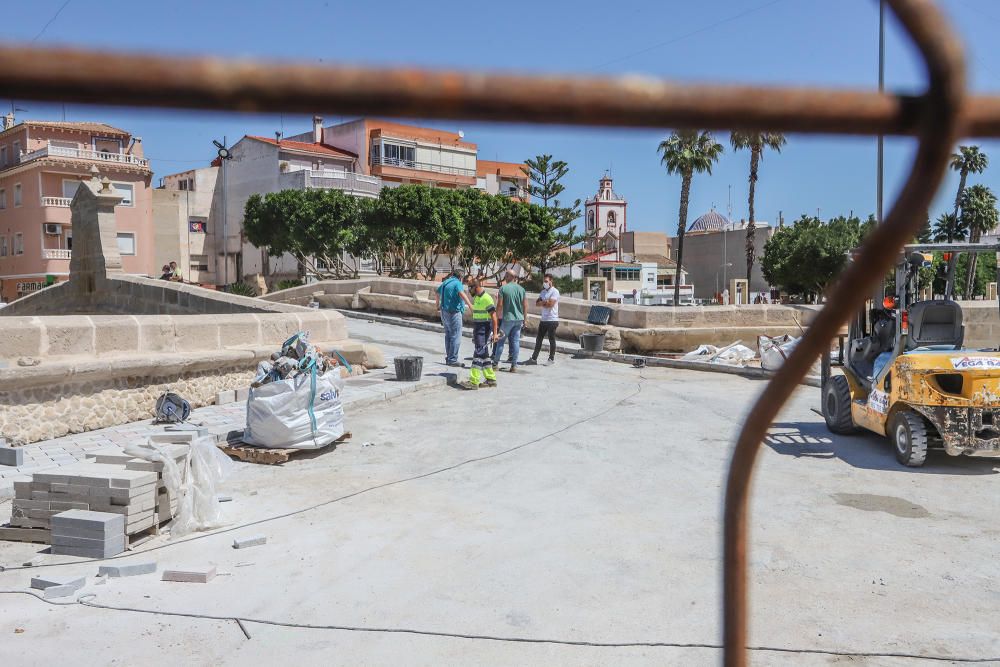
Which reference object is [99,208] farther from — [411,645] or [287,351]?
[411,645]

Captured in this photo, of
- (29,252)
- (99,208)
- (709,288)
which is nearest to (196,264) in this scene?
(29,252)

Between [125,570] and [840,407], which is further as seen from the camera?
[840,407]

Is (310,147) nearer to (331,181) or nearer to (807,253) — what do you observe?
(331,181)

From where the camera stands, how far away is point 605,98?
782mm

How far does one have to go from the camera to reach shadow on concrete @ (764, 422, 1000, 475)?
754cm

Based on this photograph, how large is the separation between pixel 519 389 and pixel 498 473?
449 cm

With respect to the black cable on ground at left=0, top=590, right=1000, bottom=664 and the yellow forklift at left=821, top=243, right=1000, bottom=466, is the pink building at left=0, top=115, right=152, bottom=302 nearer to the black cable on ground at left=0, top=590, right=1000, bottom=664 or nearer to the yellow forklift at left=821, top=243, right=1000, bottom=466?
the yellow forklift at left=821, top=243, right=1000, bottom=466

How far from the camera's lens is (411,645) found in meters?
3.97

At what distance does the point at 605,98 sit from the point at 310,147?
58.3 meters

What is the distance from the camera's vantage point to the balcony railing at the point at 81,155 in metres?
46.5

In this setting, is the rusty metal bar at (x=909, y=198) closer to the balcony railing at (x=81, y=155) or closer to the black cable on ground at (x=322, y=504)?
the black cable on ground at (x=322, y=504)

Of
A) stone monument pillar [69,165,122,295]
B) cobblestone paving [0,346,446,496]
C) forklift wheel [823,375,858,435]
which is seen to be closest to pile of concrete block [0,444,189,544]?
cobblestone paving [0,346,446,496]

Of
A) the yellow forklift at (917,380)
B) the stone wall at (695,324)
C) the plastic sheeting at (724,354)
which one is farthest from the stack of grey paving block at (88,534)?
the stone wall at (695,324)

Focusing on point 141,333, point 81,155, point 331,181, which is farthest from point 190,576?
point 81,155
